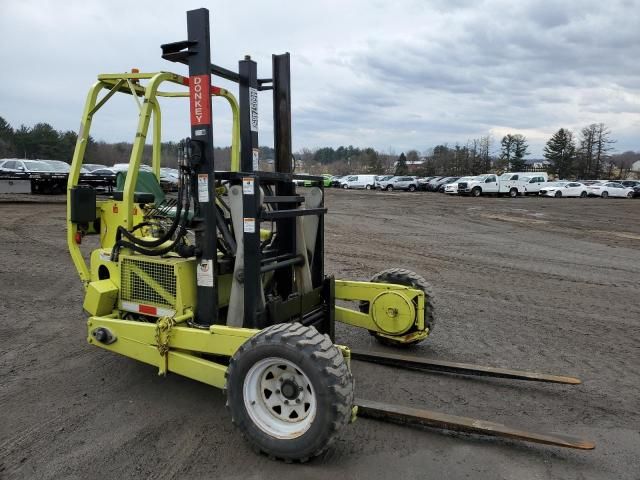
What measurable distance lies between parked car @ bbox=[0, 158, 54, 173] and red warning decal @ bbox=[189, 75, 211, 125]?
2568cm

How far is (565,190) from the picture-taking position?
44906 mm

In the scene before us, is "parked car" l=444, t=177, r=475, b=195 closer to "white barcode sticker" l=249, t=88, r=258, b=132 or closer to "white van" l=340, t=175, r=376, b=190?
"white van" l=340, t=175, r=376, b=190

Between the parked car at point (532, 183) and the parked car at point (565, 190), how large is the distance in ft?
1.19

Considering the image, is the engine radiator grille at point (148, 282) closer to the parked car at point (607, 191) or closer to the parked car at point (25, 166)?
the parked car at point (25, 166)

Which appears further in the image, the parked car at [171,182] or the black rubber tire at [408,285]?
the black rubber tire at [408,285]

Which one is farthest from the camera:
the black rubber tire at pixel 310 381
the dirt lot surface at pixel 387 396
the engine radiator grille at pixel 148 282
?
the engine radiator grille at pixel 148 282

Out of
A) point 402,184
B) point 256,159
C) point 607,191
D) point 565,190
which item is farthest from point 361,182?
point 256,159

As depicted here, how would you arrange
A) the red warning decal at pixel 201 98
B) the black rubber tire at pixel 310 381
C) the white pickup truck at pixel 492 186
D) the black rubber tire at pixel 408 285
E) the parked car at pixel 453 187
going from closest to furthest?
1. the black rubber tire at pixel 310 381
2. the red warning decal at pixel 201 98
3. the black rubber tire at pixel 408 285
4. the white pickup truck at pixel 492 186
5. the parked car at pixel 453 187

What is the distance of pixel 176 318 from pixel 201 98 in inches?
69.7

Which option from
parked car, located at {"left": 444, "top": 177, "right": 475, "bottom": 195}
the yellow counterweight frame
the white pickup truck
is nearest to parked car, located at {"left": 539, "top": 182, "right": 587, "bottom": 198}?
the white pickup truck

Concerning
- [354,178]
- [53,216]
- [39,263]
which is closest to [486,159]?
[354,178]

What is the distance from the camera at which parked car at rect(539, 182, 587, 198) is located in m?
44.8

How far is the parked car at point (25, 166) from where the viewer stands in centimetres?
2668

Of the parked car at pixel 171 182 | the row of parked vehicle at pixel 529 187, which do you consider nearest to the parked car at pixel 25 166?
the parked car at pixel 171 182
